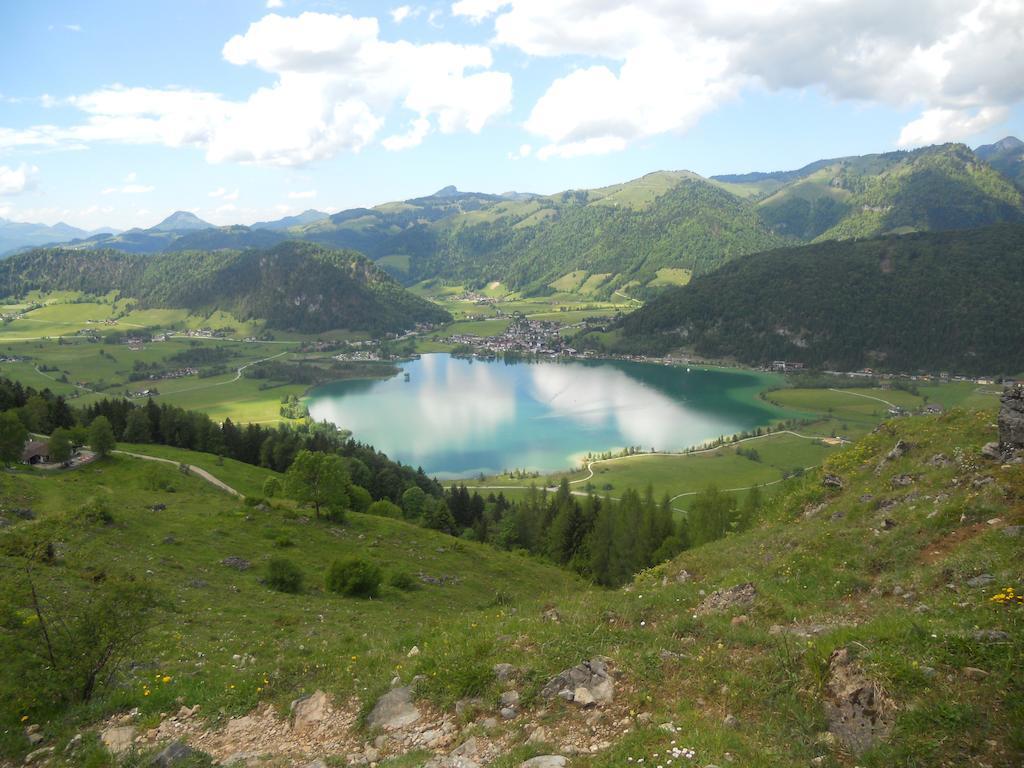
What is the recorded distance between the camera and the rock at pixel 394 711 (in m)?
11.3

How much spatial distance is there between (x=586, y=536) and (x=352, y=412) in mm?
117908

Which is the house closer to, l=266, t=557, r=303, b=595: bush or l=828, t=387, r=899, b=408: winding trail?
l=266, t=557, r=303, b=595: bush

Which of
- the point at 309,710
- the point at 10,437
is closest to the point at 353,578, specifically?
the point at 309,710

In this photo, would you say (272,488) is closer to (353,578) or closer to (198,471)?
(198,471)

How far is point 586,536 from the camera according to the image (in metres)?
52.5

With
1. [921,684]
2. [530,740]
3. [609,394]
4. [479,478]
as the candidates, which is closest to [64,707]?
[530,740]

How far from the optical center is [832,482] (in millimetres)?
25875

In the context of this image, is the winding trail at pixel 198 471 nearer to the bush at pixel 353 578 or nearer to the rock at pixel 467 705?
the bush at pixel 353 578

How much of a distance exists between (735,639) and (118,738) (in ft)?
42.7

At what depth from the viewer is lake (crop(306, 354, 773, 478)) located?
12231cm

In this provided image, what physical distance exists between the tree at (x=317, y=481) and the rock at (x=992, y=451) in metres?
36.8

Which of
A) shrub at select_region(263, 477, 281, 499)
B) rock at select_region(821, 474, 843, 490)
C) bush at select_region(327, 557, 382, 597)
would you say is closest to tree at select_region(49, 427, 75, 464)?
shrub at select_region(263, 477, 281, 499)

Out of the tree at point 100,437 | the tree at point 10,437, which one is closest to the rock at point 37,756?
the tree at point 10,437

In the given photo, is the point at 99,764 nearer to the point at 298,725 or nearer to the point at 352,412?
the point at 298,725
